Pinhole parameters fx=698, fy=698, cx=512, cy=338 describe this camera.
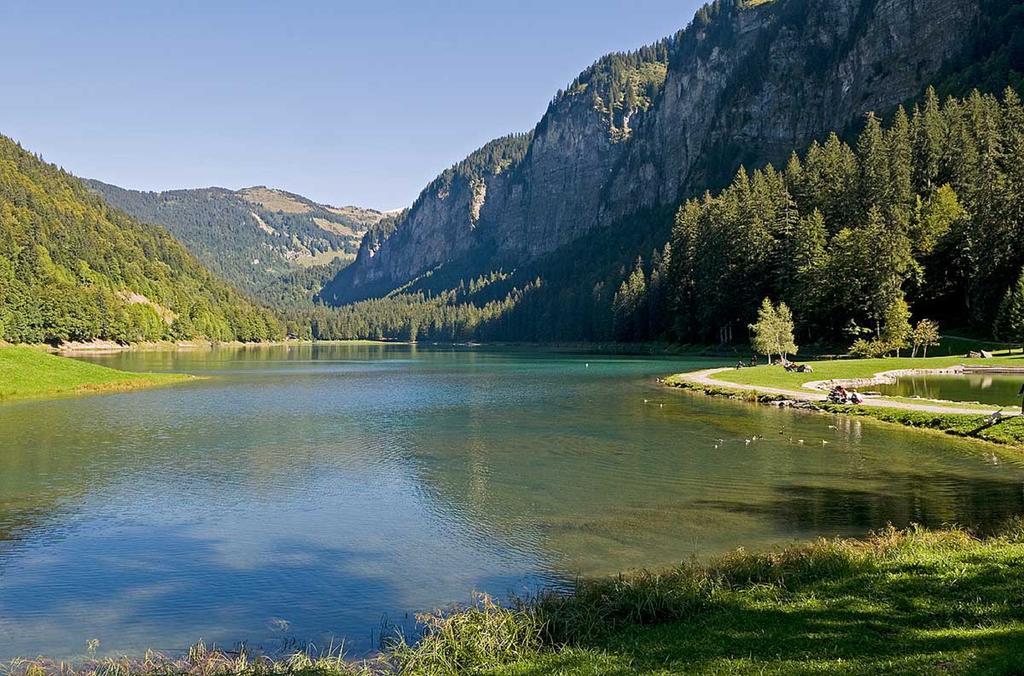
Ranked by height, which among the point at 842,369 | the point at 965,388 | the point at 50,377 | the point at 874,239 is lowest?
the point at 965,388

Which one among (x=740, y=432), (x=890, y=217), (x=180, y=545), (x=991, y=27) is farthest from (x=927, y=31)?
(x=180, y=545)

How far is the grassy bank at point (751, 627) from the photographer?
10.3 metres

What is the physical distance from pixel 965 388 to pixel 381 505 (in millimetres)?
51810

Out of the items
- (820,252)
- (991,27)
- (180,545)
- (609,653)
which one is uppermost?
(991,27)

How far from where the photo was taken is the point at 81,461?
113 feet

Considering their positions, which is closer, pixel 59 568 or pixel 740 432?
pixel 59 568

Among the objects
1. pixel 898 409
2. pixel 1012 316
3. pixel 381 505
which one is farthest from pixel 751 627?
pixel 1012 316

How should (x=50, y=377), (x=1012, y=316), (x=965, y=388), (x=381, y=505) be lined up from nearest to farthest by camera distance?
1. (x=381, y=505)
2. (x=965, y=388)
3. (x=50, y=377)
4. (x=1012, y=316)

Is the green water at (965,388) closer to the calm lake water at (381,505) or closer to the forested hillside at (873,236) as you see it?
the calm lake water at (381,505)

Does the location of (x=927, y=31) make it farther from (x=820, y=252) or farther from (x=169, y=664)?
(x=169, y=664)

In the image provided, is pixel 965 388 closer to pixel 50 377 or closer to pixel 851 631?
pixel 851 631

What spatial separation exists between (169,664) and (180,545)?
10261mm

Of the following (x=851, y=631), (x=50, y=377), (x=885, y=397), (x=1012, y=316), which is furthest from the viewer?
(x=1012, y=316)

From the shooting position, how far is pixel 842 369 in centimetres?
7262
